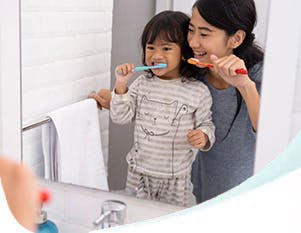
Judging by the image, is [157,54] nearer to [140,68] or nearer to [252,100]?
[140,68]

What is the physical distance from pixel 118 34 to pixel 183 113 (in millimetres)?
180

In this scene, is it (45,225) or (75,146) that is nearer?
(45,225)

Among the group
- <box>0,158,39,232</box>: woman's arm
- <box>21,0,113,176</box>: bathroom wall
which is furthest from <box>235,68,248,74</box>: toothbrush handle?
<box>0,158,39,232</box>: woman's arm

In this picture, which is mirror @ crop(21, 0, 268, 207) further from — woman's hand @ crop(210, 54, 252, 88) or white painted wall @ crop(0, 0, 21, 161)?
woman's hand @ crop(210, 54, 252, 88)

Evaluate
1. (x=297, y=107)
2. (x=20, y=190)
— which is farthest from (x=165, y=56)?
(x=20, y=190)

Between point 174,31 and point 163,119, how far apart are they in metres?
0.15

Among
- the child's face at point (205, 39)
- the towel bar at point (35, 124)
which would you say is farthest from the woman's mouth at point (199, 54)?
the towel bar at point (35, 124)

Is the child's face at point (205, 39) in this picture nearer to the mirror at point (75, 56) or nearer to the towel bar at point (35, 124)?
the mirror at point (75, 56)

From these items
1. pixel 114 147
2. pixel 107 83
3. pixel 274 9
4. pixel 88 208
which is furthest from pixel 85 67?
pixel 274 9

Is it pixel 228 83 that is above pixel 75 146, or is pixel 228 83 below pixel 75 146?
above

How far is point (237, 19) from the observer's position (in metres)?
0.60

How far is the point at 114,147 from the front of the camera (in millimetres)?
737

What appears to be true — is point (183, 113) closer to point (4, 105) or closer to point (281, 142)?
point (281, 142)

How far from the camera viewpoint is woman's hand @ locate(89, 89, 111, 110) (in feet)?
2.40
